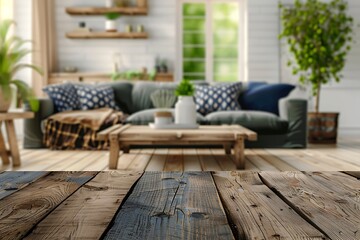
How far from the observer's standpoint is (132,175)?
1.35m

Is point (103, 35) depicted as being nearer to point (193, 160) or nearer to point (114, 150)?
point (193, 160)

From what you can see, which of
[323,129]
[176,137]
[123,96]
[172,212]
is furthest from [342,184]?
[323,129]

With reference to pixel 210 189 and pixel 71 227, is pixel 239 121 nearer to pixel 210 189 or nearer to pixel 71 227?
pixel 210 189

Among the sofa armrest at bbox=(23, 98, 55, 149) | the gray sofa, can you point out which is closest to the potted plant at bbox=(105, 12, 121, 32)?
the gray sofa

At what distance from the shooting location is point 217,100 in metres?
5.39

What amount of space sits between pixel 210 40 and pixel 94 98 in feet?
9.32

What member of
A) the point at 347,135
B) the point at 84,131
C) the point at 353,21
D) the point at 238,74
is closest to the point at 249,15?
the point at 238,74

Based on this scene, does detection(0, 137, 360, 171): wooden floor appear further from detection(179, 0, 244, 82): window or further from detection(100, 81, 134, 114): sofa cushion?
detection(179, 0, 244, 82): window

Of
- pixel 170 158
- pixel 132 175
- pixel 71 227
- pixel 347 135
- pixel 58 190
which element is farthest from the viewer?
pixel 347 135

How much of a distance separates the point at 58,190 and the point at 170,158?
316 cm

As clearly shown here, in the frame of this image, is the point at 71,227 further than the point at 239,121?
No

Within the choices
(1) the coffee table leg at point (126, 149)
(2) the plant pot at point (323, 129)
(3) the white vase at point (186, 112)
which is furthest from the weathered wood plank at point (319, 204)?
(2) the plant pot at point (323, 129)

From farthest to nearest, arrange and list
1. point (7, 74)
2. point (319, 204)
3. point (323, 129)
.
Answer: point (323, 129), point (7, 74), point (319, 204)

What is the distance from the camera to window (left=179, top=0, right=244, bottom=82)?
7.62 meters
